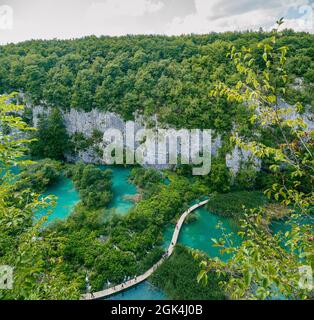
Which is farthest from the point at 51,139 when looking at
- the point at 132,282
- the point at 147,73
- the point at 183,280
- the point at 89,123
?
the point at 183,280

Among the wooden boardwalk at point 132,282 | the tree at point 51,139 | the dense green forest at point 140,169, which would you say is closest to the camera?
the dense green forest at point 140,169

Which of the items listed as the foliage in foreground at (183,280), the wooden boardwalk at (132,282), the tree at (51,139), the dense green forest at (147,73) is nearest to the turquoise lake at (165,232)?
the wooden boardwalk at (132,282)

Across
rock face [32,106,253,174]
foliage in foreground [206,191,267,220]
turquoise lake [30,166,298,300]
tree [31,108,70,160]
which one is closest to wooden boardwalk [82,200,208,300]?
turquoise lake [30,166,298,300]

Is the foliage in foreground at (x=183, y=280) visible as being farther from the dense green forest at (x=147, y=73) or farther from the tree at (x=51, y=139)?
the tree at (x=51, y=139)

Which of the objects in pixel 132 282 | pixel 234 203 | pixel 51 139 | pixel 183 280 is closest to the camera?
pixel 183 280

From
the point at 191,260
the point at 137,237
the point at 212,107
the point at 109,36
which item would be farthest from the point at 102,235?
the point at 109,36

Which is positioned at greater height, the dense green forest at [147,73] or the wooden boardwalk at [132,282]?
the dense green forest at [147,73]

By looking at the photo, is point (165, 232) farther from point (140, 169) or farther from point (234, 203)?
point (140, 169)
